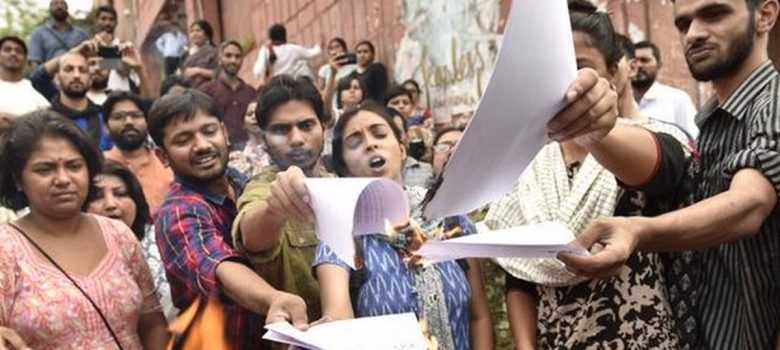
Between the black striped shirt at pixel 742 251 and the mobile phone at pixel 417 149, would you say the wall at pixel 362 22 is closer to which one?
the black striped shirt at pixel 742 251

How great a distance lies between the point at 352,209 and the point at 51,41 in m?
6.79

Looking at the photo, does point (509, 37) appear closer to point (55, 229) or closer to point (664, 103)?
point (55, 229)

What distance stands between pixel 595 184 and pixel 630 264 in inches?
7.6

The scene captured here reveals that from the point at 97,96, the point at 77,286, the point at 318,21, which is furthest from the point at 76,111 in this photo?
the point at 318,21

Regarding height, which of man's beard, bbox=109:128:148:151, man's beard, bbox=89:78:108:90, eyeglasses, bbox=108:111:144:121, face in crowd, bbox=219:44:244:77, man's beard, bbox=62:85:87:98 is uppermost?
face in crowd, bbox=219:44:244:77

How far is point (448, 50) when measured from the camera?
29.5ft

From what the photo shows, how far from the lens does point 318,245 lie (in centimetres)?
236

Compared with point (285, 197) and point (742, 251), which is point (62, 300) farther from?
point (742, 251)

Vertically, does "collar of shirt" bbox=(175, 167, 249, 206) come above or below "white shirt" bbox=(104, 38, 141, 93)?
below

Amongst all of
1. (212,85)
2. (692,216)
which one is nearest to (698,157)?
(692,216)

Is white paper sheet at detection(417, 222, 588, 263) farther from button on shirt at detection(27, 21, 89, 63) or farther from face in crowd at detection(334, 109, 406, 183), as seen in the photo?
button on shirt at detection(27, 21, 89, 63)

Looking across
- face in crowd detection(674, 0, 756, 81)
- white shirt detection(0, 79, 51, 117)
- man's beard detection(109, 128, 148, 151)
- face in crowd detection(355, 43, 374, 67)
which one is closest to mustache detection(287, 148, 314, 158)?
face in crowd detection(674, 0, 756, 81)

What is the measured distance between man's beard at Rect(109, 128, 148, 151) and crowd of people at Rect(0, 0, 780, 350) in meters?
2.16

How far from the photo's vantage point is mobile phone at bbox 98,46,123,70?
285 inches
